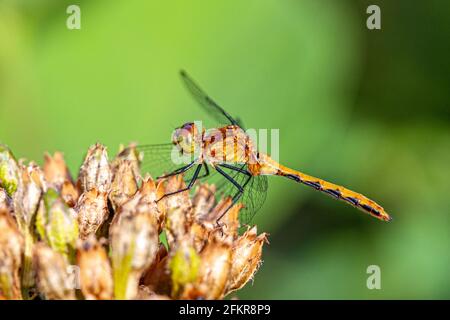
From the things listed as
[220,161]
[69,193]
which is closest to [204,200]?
[220,161]

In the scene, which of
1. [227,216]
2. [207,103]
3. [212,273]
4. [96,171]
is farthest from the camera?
[207,103]

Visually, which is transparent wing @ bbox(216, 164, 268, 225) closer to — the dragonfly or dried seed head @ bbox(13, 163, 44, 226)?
the dragonfly

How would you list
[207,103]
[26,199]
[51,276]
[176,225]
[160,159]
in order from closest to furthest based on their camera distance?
[51,276]
[26,199]
[176,225]
[160,159]
[207,103]

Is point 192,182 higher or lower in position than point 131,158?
lower

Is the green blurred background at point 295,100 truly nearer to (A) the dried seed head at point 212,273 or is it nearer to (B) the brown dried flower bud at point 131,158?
(B) the brown dried flower bud at point 131,158

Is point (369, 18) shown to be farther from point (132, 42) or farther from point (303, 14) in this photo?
point (132, 42)

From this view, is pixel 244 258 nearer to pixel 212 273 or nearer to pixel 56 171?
pixel 212 273

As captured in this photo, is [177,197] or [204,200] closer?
[177,197]

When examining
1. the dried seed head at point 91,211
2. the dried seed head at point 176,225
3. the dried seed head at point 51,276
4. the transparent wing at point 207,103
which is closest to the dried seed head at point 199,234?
the dried seed head at point 176,225
